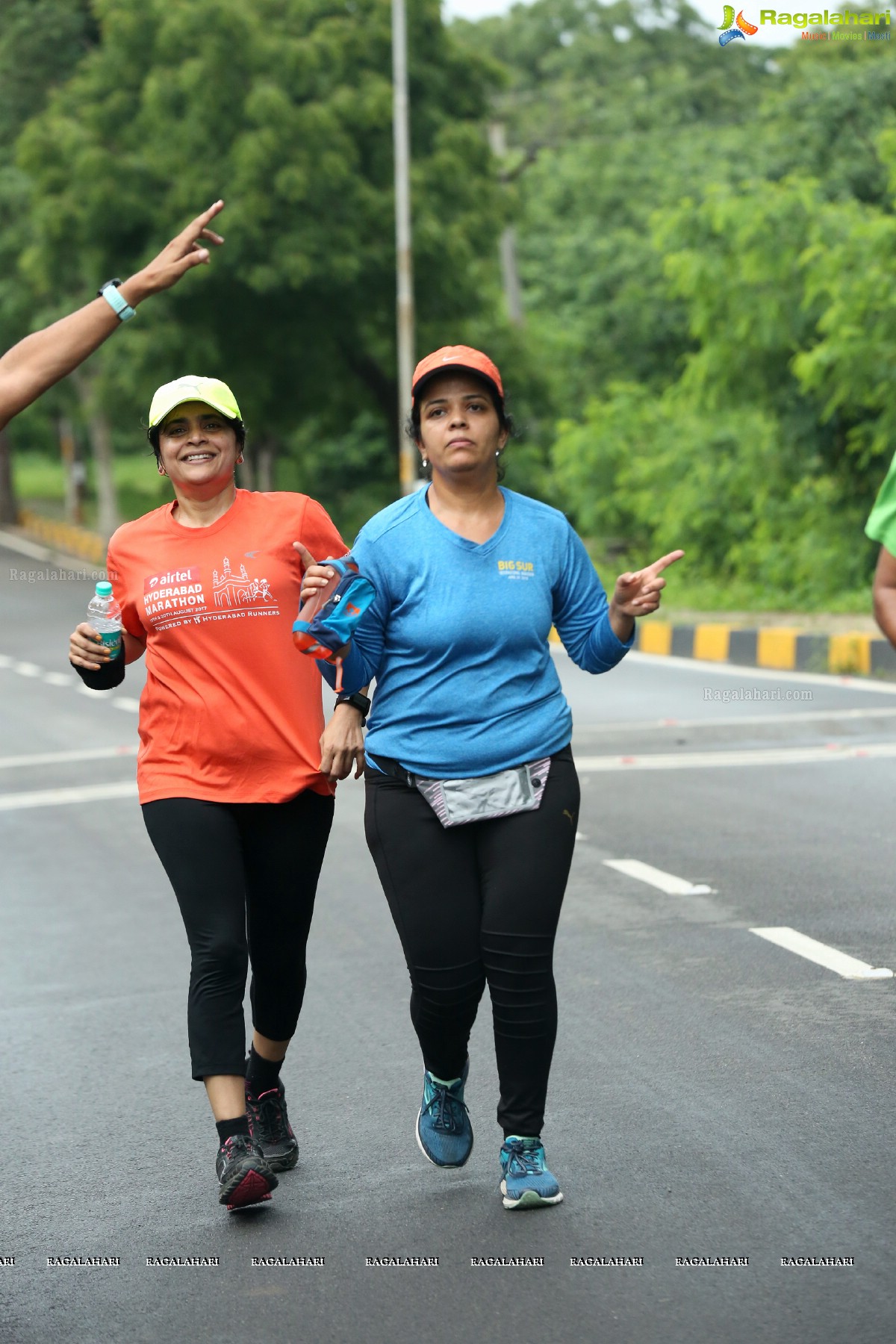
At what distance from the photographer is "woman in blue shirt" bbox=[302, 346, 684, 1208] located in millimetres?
4254

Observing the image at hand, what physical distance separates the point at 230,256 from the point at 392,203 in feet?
9.62

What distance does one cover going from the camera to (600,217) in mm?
48375

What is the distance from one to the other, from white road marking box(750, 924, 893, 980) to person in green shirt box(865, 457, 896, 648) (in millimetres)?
2254

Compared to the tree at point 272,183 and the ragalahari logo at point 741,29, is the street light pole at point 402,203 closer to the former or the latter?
the tree at point 272,183

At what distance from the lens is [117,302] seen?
157 inches

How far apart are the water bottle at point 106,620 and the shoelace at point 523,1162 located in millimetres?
1405

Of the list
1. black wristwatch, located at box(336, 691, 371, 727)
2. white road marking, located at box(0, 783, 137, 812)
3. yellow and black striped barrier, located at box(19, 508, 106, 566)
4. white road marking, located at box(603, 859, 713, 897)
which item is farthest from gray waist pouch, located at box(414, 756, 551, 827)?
yellow and black striped barrier, located at box(19, 508, 106, 566)

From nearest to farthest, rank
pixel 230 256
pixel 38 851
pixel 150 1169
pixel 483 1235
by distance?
pixel 483 1235 → pixel 150 1169 → pixel 38 851 → pixel 230 256

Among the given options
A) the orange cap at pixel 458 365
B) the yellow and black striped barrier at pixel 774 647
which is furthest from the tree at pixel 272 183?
the orange cap at pixel 458 365

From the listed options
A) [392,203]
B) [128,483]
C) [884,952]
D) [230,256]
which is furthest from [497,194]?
[128,483]

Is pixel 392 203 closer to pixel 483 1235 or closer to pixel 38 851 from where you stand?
pixel 38 851

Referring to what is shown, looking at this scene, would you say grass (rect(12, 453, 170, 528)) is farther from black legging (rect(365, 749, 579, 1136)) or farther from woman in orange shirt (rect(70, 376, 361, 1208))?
black legging (rect(365, 749, 579, 1136))

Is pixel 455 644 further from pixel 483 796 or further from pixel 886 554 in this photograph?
pixel 886 554

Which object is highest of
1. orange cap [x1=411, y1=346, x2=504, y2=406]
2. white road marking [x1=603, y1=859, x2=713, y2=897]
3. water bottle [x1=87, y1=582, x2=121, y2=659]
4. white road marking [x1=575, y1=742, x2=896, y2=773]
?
orange cap [x1=411, y1=346, x2=504, y2=406]
